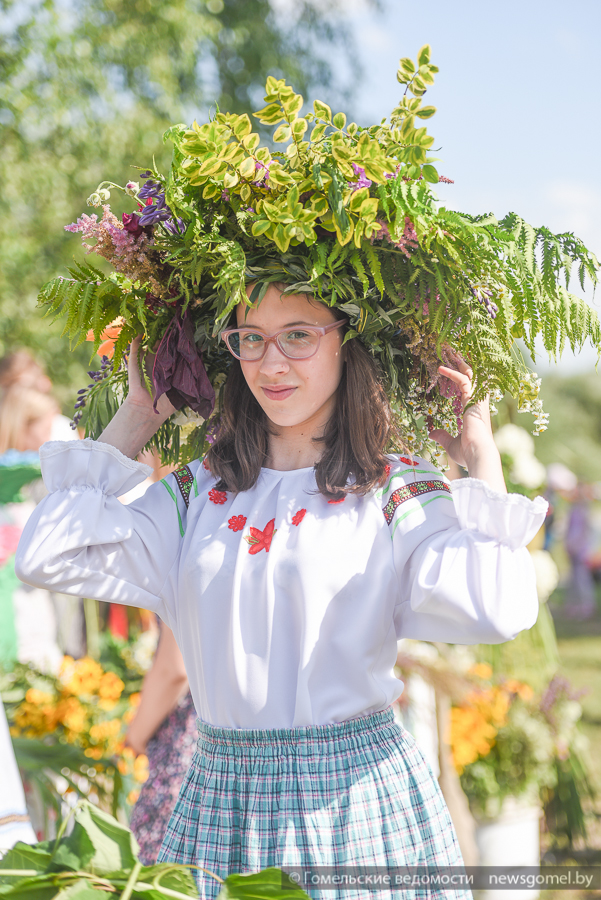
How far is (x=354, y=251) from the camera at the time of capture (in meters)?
1.58

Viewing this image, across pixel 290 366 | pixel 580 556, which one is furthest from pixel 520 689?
pixel 580 556

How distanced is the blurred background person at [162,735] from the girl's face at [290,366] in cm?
109

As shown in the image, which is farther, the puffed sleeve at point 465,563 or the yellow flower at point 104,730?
the yellow flower at point 104,730

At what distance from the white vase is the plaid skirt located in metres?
2.38

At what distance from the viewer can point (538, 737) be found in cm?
393

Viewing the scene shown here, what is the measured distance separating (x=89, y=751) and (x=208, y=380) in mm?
1894

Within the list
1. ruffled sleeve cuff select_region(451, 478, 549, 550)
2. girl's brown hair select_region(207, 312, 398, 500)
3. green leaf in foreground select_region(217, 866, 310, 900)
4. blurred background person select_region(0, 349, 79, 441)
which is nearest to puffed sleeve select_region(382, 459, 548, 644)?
ruffled sleeve cuff select_region(451, 478, 549, 550)

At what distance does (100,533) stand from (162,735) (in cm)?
115

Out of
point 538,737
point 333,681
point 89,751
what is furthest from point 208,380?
point 538,737

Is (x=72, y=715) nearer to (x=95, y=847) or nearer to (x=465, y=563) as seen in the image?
(x=465, y=563)

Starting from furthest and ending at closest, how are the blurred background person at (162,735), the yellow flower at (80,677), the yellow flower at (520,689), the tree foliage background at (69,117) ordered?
the tree foliage background at (69,117) → the yellow flower at (520,689) → the yellow flower at (80,677) → the blurred background person at (162,735)

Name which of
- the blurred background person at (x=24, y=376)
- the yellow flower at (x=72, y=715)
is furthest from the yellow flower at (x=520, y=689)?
the blurred background person at (x=24, y=376)

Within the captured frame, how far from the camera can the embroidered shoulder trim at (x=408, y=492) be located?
5.50ft

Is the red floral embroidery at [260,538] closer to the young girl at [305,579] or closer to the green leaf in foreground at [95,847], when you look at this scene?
the young girl at [305,579]
